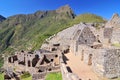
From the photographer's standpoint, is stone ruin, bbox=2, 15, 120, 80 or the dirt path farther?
the dirt path

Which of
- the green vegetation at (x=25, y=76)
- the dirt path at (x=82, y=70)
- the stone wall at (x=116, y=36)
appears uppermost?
the stone wall at (x=116, y=36)

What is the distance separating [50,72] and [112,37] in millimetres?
9382

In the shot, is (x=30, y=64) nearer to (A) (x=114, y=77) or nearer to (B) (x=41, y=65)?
(B) (x=41, y=65)

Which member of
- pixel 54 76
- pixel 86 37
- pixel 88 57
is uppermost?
pixel 86 37

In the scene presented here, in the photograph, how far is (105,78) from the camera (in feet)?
58.1

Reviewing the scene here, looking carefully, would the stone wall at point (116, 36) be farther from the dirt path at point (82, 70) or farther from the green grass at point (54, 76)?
the green grass at point (54, 76)

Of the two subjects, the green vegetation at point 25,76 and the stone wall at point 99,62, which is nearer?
the stone wall at point 99,62

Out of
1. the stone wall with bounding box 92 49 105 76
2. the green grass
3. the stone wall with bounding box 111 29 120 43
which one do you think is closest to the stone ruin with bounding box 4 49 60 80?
the green grass

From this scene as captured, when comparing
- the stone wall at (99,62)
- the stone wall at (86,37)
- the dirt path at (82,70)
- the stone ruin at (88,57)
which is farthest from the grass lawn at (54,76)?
the stone wall at (86,37)

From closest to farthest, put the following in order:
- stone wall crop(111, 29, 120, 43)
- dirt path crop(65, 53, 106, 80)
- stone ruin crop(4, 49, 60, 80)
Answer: dirt path crop(65, 53, 106, 80) → stone ruin crop(4, 49, 60, 80) → stone wall crop(111, 29, 120, 43)

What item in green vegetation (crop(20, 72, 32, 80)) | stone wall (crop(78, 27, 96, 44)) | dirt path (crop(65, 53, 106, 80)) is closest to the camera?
dirt path (crop(65, 53, 106, 80))

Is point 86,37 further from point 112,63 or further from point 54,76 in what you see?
point 112,63

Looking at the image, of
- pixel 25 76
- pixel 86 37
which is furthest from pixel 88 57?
pixel 25 76

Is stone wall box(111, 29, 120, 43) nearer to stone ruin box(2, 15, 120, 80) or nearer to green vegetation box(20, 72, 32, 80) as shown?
stone ruin box(2, 15, 120, 80)
